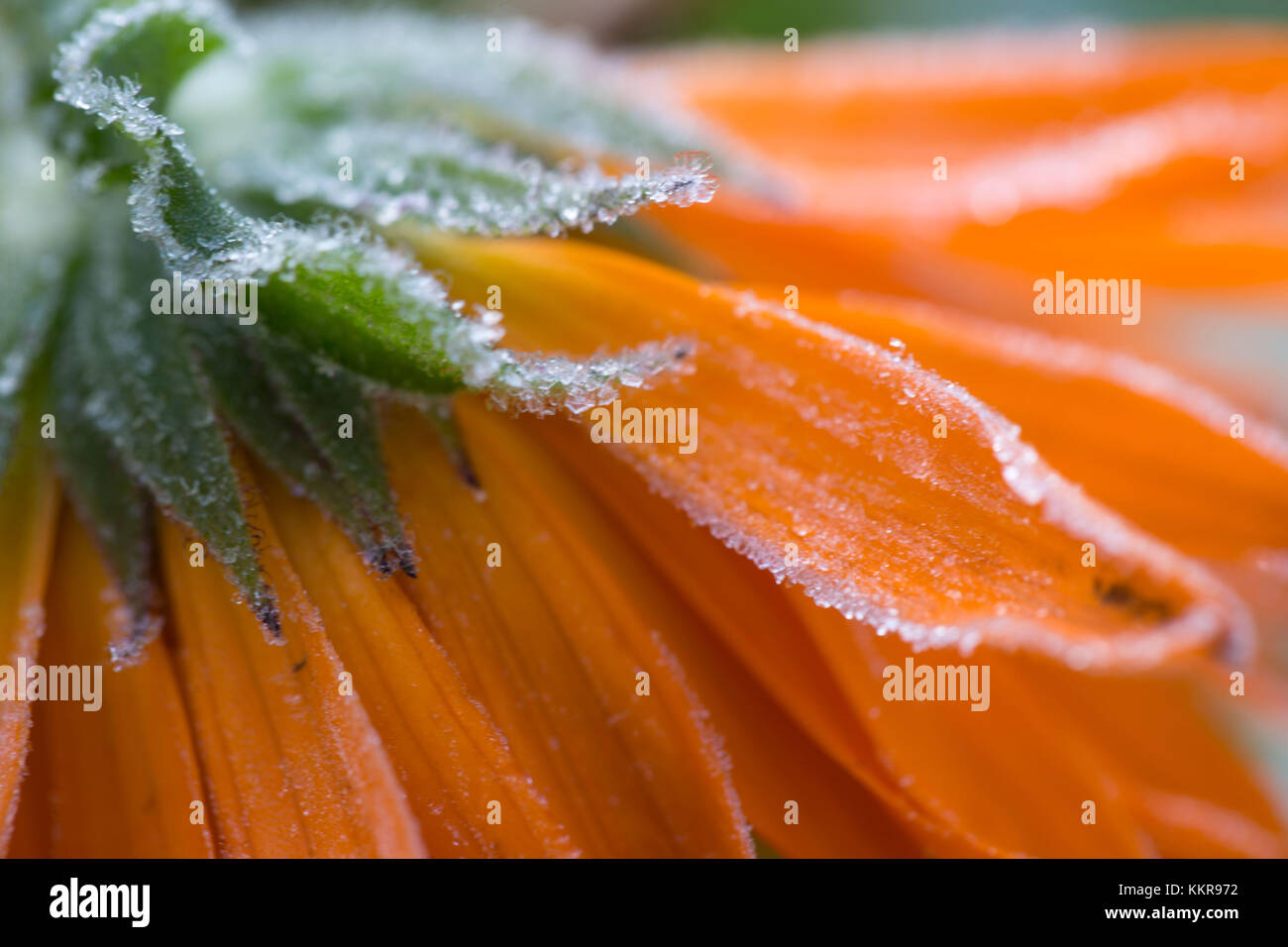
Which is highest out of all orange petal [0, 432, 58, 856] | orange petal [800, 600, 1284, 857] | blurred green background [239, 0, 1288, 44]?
blurred green background [239, 0, 1288, 44]

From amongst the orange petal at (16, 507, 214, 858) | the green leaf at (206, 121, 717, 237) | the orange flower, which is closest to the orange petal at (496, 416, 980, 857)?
the orange flower

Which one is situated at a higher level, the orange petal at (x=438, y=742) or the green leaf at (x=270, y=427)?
the green leaf at (x=270, y=427)

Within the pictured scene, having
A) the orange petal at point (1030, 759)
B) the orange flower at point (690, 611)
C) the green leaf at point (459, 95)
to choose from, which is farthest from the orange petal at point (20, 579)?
the orange petal at point (1030, 759)

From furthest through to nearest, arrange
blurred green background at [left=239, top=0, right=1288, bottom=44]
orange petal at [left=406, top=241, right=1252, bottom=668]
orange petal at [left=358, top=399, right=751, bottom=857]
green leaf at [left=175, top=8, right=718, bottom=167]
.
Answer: blurred green background at [left=239, top=0, right=1288, bottom=44]
green leaf at [left=175, top=8, right=718, bottom=167]
orange petal at [left=358, top=399, right=751, bottom=857]
orange petal at [left=406, top=241, right=1252, bottom=668]

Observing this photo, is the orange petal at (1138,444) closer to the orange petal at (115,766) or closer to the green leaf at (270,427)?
the green leaf at (270,427)

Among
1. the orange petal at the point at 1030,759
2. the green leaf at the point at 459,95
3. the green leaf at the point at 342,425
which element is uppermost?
the green leaf at the point at 459,95

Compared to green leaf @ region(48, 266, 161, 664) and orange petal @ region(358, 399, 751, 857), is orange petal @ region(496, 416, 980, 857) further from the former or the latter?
green leaf @ region(48, 266, 161, 664)

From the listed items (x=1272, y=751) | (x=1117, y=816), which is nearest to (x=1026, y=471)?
(x=1117, y=816)
